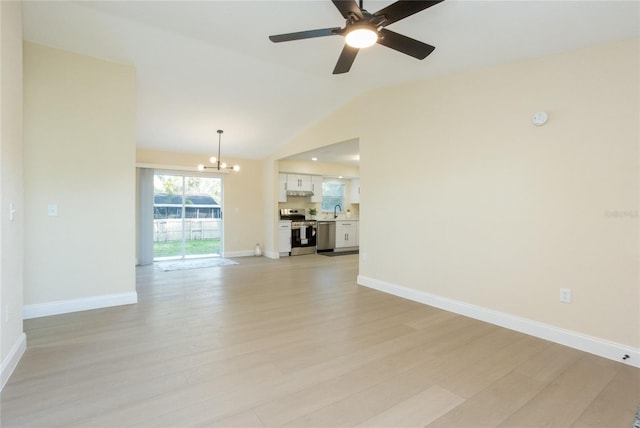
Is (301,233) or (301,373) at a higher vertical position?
(301,233)

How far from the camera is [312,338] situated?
9.30 ft

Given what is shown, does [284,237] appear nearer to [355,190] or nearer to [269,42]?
[355,190]

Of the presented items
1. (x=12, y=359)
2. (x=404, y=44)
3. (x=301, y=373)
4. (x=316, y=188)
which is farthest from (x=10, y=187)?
(x=316, y=188)

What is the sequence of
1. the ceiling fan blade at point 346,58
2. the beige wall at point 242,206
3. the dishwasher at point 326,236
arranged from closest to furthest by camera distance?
the ceiling fan blade at point 346,58 → the beige wall at point 242,206 → the dishwasher at point 326,236

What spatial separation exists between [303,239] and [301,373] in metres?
5.79

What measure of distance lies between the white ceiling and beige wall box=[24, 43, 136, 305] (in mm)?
309

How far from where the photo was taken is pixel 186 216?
7109 mm

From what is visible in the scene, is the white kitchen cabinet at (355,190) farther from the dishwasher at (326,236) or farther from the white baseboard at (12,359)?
the white baseboard at (12,359)

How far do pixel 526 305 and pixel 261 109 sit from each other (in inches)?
176

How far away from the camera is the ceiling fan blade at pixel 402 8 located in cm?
187

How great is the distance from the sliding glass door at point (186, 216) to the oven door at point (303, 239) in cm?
178

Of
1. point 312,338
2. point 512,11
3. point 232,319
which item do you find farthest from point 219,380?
point 512,11

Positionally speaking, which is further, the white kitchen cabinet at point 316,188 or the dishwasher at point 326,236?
the white kitchen cabinet at point 316,188

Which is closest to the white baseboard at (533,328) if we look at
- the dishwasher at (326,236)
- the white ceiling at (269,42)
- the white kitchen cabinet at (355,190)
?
the white ceiling at (269,42)
